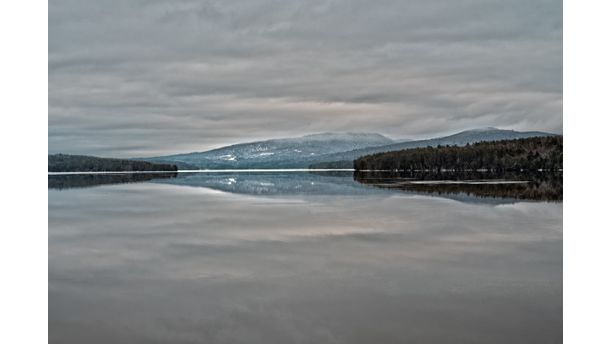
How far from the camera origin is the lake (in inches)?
270

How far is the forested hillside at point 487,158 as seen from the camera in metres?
94.5

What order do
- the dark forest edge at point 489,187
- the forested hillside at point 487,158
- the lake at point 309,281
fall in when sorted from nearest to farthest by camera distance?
the lake at point 309,281
the dark forest edge at point 489,187
the forested hillside at point 487,158

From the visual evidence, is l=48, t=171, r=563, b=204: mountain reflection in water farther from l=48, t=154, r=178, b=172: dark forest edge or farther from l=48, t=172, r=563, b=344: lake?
l=48, t=154, r=178, b=172: dark forest edge

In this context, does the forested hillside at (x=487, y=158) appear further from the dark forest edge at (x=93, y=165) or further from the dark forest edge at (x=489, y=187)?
the dark forest edge at (x=93, y=165)

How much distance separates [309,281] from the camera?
9203 millimetres

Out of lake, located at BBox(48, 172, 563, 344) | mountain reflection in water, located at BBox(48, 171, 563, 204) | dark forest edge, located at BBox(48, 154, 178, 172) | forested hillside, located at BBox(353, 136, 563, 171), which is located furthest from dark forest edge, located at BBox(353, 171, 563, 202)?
dark forest edge, located at BBox(48, 154, 178, 172)

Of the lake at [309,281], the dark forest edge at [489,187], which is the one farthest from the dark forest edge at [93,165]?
the lake at [309,281]

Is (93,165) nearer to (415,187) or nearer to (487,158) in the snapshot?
(487,158)

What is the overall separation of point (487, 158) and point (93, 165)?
89.5 m

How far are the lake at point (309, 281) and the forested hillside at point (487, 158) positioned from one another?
82.5m

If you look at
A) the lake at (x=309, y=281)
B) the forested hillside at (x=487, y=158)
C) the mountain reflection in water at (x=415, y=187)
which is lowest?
the lake at (x=309, y=281)

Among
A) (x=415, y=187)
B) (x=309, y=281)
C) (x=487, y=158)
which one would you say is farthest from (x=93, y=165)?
(x=309, y=281)
